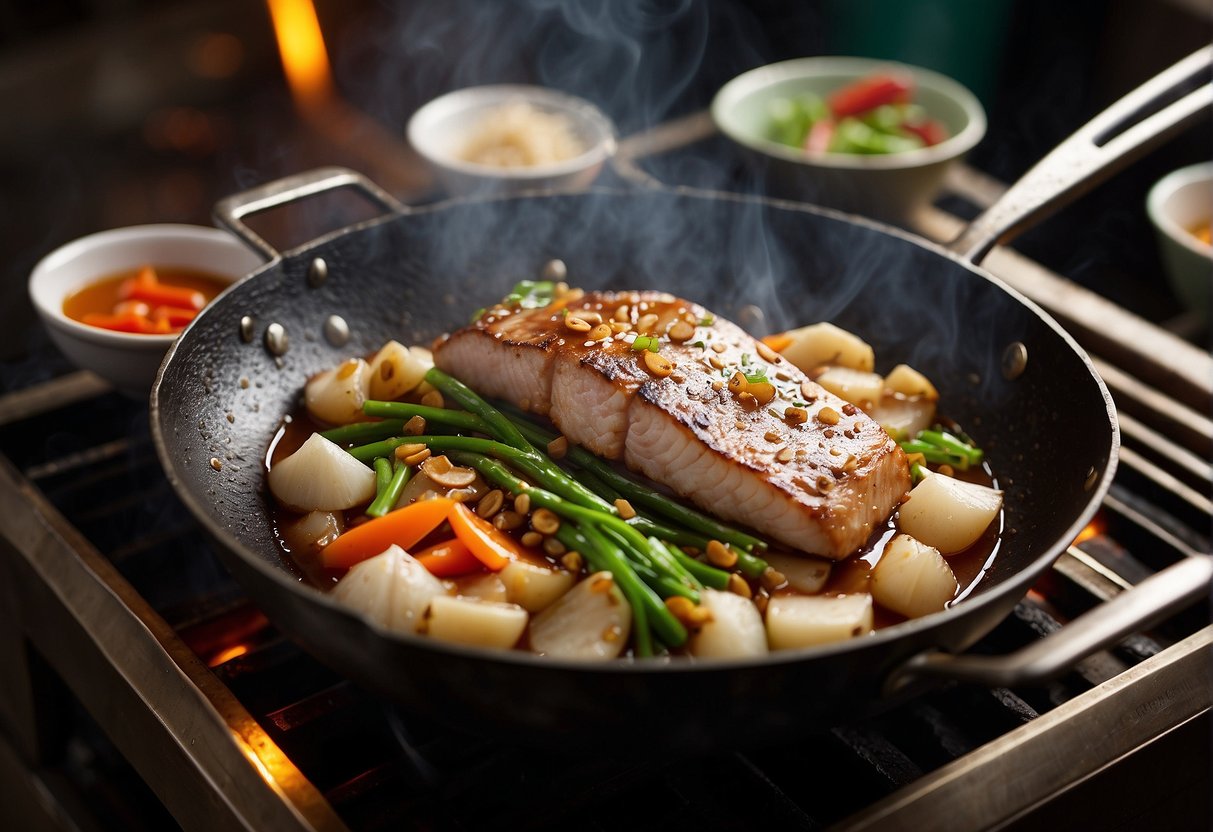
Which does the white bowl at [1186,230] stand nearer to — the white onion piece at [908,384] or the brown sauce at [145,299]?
the white onion piece at [908,384]

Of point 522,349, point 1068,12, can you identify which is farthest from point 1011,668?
point 1068,12

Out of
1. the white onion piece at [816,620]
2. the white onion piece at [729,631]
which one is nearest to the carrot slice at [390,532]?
the white onion piece at [729,631]

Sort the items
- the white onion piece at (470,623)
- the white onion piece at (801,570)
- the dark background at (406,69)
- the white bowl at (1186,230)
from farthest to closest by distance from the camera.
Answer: the dark background at (406,69) < the white bowl at (1186,230) < the white onion piece at (801,570) < the white onion piece at (470,623)

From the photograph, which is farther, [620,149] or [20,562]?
[620,149]

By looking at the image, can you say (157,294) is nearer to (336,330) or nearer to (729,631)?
(336,330)

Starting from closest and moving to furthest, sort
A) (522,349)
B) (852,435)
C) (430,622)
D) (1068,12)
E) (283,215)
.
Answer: (430,622)
(852,435)
(522,349)
(283,215)
(1068,12)

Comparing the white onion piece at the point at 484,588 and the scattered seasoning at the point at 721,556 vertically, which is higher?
the scattered seasoning at the point at 721,556

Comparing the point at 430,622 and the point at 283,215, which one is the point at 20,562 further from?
the point at 283,215
